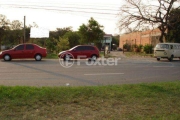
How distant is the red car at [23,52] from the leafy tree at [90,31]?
22.8m

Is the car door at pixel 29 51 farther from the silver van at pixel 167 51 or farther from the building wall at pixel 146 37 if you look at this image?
the building wall at pixel 146 37

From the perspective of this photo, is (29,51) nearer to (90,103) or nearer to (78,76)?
(78,76)

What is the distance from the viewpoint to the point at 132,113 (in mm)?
5043

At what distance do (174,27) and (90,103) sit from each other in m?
33.6

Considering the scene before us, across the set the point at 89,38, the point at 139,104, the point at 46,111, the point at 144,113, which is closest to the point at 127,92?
the point at 139,104

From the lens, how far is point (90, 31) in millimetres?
42844

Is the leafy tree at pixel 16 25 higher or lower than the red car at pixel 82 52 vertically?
higher

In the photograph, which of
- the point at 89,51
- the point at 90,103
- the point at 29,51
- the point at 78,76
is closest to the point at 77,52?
the point at 89,51

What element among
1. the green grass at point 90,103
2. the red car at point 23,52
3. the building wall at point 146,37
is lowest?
the green grass at point 90,103

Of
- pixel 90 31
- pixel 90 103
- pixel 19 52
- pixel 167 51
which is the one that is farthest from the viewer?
pixel 90 31

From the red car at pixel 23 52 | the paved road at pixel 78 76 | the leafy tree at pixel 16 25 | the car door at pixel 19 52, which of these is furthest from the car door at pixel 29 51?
the leafy tree at pixel 16 25

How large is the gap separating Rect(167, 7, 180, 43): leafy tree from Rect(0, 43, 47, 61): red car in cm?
2155

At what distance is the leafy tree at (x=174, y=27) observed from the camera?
33.0 m

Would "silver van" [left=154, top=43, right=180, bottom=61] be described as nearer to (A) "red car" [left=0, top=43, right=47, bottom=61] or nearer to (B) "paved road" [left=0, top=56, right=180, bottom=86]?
(B) "paved road" [left=0, top=56, right=180, bottom=86]
